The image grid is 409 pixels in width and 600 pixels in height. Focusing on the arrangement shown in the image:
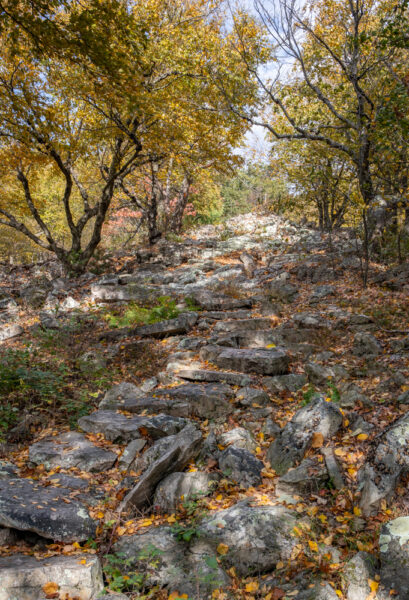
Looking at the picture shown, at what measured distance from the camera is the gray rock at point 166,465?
352 cm

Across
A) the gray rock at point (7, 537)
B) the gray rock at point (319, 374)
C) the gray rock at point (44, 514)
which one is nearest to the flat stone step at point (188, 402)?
the gray rock at point (319, 374)

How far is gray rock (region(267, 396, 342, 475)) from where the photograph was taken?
3.76 m

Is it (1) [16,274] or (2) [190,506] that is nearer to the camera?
(2) [190,506]

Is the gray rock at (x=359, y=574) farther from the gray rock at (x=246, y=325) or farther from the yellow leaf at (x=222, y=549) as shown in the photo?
the gray rock at (x=246, y=325)

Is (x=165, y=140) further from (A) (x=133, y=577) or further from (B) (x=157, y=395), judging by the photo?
(A) (x=133, y=577)

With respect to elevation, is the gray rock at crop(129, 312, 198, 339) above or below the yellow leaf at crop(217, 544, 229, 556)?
above

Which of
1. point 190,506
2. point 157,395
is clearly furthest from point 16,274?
point 190,506

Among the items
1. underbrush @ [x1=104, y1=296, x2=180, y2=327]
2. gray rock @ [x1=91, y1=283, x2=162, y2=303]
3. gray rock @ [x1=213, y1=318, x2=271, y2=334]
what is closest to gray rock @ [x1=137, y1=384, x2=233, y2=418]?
gray rock @ [x1=213, y1=318, x2=271, y2=334]

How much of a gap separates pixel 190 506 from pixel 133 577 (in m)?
0.81

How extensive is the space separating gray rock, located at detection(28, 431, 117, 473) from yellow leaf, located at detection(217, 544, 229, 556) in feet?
5.68

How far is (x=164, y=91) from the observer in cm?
1118

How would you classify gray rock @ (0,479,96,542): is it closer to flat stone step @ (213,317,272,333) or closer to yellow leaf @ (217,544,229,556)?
yellow leaf @ (217,544,229,556)

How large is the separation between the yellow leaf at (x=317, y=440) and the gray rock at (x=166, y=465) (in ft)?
4.14

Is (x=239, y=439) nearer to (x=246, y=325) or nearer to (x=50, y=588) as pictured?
(x=50, y=588)
